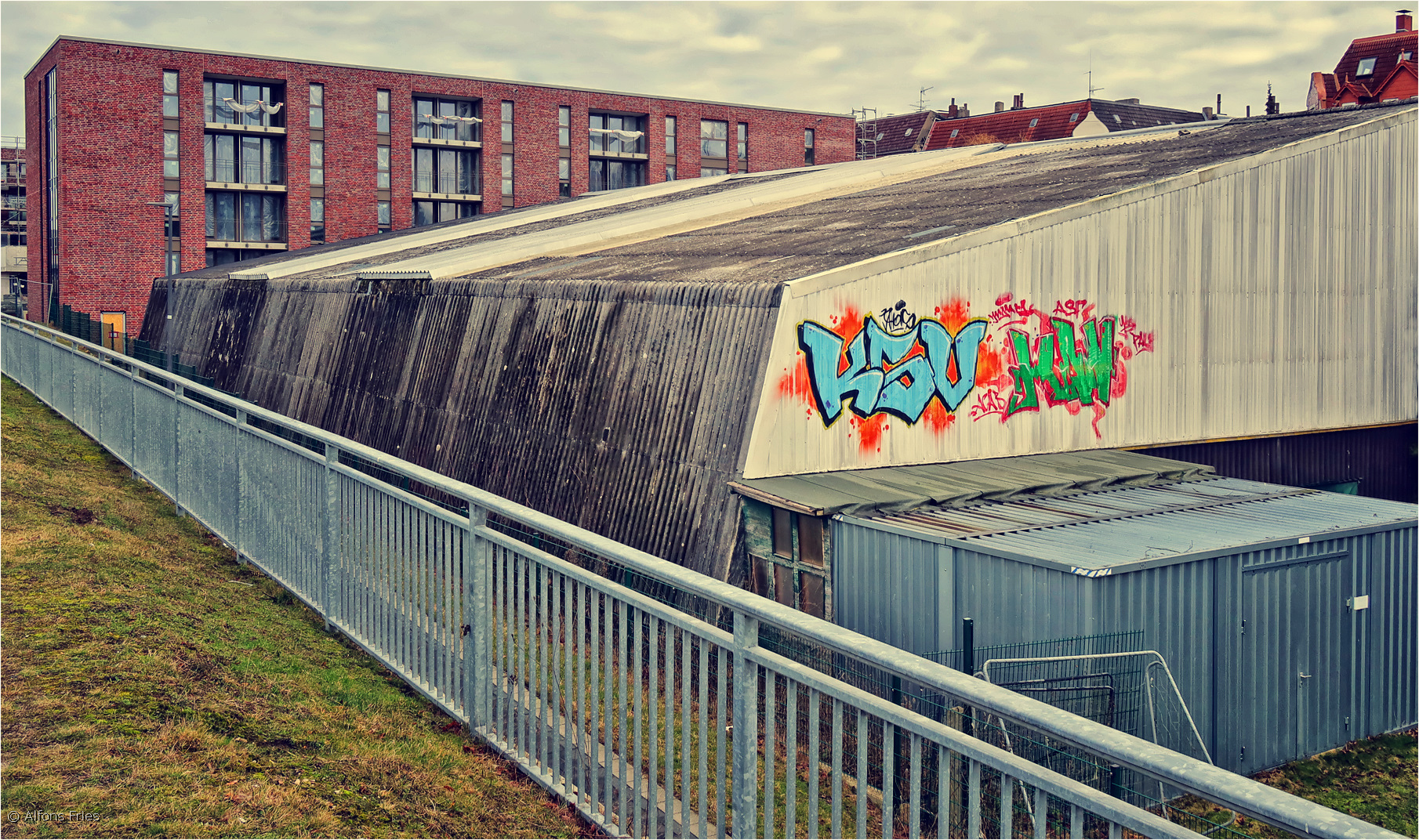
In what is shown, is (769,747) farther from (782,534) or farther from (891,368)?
(891,368)

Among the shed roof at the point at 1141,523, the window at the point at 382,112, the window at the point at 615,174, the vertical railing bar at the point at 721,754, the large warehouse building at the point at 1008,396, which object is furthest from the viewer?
the window at the point at 615,174

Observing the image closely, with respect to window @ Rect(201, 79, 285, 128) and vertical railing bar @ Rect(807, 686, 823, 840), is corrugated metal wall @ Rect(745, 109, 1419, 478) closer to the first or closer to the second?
vertical railing bar @ Rect(807, 686, 823, 840)

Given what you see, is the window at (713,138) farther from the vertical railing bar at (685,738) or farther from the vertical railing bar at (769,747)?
the vertical railing bar at (769,747)

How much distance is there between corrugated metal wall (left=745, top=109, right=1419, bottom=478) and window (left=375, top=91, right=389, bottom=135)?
44.0m

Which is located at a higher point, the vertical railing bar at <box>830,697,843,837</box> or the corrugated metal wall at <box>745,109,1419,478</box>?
the corrugated metal wall at <box>745,109,1419,478</box>

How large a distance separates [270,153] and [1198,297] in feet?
164

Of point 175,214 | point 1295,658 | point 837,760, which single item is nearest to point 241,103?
point 175,214

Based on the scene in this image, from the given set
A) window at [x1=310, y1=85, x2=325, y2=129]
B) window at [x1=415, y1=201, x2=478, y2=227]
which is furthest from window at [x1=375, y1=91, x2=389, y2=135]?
window at [x1=415, y1=201, x2=478, y2=227]

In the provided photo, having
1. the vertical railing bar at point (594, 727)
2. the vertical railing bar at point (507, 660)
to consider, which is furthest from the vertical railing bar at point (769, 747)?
the vertical railing bar at point (507, 660)

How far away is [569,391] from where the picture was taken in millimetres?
15672

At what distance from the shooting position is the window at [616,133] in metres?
64.3

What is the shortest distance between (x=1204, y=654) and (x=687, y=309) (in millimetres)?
7024

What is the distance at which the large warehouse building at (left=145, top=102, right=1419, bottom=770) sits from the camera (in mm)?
11305

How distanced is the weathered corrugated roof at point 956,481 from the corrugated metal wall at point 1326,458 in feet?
7.54
